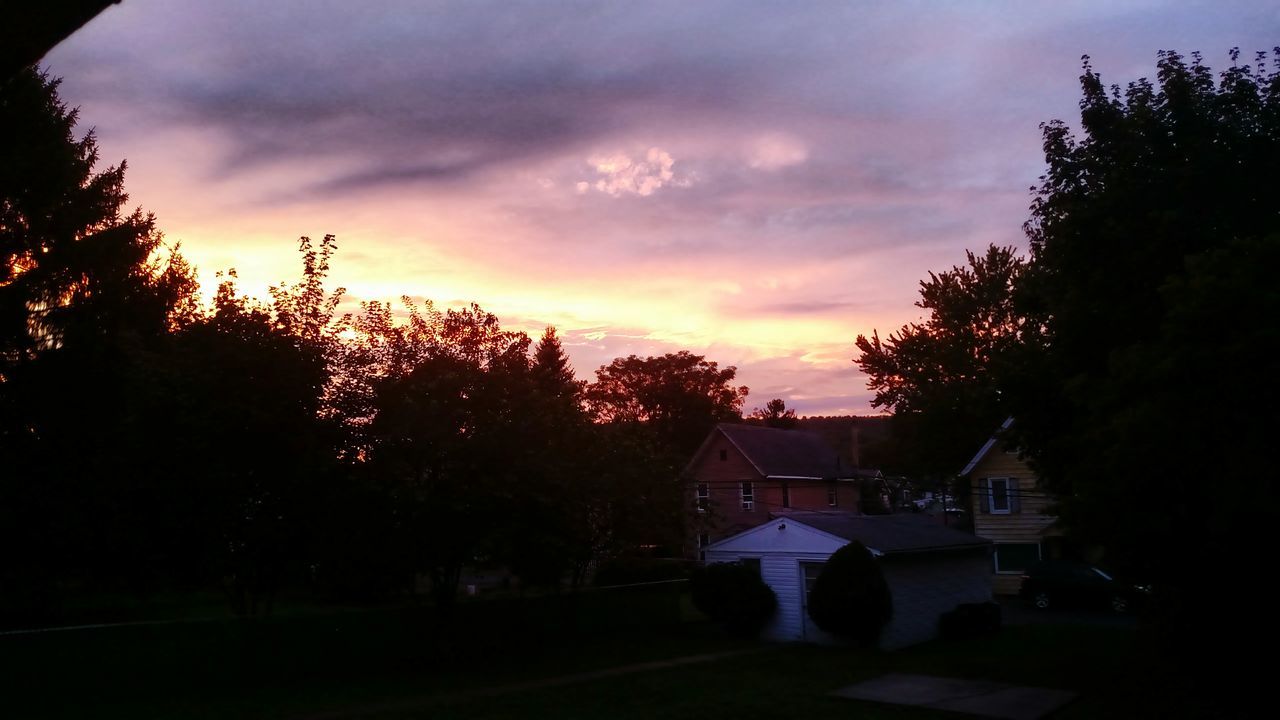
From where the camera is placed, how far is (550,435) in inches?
824

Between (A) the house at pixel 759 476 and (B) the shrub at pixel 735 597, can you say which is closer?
(B) the shrub at pixel 735 597

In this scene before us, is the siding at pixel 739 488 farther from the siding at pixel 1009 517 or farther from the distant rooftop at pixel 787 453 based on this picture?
the siding at pixel 1009 517

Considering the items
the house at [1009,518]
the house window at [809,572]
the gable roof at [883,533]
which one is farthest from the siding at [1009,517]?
the house window at [809,572]

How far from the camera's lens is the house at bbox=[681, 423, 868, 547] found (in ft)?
178

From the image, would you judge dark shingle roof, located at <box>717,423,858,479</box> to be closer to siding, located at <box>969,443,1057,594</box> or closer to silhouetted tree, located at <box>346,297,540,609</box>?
siding, located at <box>969,443,1057,594</box>

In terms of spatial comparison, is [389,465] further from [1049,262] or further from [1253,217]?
[1253,217]

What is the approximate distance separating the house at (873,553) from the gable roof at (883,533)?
0.08ft

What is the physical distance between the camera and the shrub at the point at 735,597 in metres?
25.2

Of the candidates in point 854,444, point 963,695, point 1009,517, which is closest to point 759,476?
point 854,444

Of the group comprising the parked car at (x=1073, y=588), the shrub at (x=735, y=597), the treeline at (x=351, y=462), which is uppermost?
the treeline at (x=351, y=462)

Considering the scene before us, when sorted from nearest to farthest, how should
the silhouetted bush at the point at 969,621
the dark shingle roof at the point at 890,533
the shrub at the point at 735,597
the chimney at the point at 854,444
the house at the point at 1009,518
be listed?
1. the dark shingle roof at the point at 890,533
2. the shrub at the point at 735,597
3. the silhouetted bush at the point at 969,621
4. the house at the point at 1009,518
5. the chimney at the point at 854,444

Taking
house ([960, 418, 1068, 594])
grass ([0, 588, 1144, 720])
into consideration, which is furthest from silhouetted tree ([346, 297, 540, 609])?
house ([960, 418, 1068, 594])

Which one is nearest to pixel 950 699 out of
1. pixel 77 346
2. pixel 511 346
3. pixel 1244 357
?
pixel 1244 357

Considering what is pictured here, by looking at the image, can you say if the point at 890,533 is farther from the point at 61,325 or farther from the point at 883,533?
the point at 61,325
